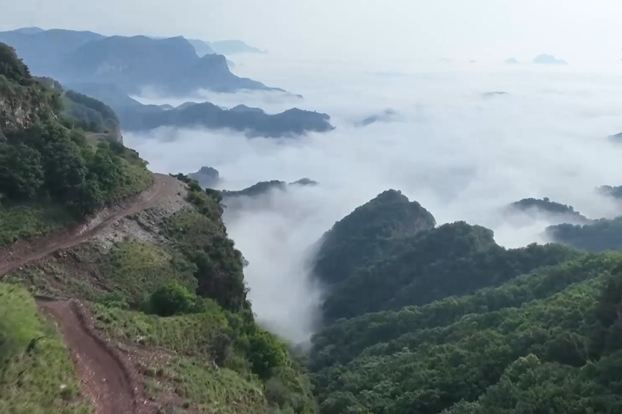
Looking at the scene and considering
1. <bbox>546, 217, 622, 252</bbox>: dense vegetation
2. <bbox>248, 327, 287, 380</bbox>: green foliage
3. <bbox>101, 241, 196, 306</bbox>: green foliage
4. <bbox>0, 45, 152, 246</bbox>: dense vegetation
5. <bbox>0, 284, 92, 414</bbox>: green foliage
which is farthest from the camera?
<bbox>546, 217, 622, 252</bbox>: dense vegetation

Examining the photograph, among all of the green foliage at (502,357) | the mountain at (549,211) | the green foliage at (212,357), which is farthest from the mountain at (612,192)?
the green foliage at (212,357)

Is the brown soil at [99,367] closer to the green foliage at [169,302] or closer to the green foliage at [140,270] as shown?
the green foliage at [169,302]

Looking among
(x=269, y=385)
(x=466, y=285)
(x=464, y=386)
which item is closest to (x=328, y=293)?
(x=466, y=285)

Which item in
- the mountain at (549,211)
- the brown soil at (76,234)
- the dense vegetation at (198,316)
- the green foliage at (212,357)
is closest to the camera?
the green foliage at (212,357)

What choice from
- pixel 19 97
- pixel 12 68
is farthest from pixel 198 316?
pixel 12 68

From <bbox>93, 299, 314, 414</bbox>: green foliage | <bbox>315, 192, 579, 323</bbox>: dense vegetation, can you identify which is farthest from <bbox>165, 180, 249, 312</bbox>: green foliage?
<bbox>315, 192, 579, 323</bbox>: dense vegetation

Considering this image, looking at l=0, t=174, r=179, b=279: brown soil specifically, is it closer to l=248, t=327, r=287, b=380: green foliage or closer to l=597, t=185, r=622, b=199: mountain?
l=248, t=327, r=287, b=380: green foliage
